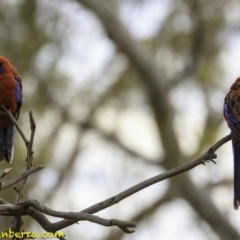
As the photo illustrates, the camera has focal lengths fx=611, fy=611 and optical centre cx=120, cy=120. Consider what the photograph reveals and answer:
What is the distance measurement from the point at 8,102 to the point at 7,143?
1.21 feet

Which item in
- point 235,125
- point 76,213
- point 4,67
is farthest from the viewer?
point 4,67

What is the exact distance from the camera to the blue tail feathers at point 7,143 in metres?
3.90

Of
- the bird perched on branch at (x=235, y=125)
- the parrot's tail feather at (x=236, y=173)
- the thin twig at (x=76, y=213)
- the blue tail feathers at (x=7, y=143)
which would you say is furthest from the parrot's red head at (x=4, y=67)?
the thin twig at (x=76, y=213)

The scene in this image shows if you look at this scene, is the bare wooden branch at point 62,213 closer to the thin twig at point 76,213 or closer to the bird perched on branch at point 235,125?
the thin twig at point 76,213

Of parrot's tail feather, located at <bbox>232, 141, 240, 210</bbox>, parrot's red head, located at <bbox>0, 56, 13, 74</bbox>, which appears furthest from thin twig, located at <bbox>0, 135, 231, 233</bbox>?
parrot's red head, located at <bbox>0, 56, 13, 74</bbox>

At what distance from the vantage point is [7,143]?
397 cm

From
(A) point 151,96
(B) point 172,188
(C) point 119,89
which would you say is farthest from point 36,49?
(B) point 172,188

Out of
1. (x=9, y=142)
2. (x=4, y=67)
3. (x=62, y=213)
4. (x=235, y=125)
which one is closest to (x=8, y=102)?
(x=9, y=142)

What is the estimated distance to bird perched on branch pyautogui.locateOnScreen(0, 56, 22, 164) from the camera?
12.9ft

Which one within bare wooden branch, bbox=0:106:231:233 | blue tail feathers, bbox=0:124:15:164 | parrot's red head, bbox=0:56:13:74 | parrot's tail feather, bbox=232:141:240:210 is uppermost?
bare wooden branch, bbox=0:106:231:233

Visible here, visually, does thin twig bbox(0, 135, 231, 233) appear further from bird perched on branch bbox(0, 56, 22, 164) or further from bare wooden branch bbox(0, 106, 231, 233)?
bird perched on branch bbox(0, 56, 22, 164)

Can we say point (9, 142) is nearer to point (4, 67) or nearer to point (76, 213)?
point (4, 67)

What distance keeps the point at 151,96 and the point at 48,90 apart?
217cm

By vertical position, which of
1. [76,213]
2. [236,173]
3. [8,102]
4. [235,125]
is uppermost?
[76,213]
